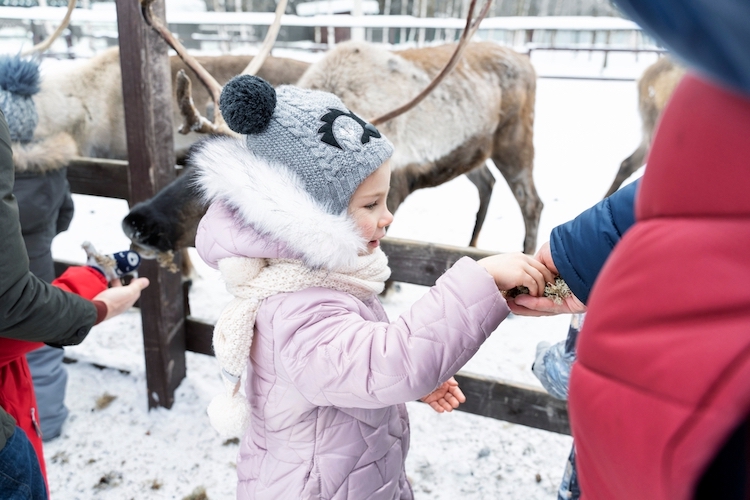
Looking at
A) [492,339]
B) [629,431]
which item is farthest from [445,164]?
[629,431]

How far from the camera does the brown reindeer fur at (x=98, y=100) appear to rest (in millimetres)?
3609

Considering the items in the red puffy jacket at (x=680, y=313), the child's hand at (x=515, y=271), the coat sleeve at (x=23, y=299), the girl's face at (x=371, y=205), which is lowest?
the coat sleeve at (x=23, y=299)

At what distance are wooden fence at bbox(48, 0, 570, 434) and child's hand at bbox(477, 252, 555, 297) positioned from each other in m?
1.04

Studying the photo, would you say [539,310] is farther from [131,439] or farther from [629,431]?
[131,439]

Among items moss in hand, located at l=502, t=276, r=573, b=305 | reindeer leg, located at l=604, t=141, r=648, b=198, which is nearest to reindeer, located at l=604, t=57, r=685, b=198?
reindeer leg, located at l=604, t=141, r=648, b=198

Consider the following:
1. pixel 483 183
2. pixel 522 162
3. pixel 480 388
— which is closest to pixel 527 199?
pixel 522 162

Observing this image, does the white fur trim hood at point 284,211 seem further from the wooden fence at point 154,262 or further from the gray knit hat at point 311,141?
the wooden fence at point 154,262

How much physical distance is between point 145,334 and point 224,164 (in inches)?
63.4

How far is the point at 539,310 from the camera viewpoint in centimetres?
87

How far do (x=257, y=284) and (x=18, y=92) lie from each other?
148 cm

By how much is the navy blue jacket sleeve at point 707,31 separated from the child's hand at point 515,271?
0.51 meters

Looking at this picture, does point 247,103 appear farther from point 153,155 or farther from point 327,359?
point 153,155

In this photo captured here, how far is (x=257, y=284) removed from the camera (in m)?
0.91


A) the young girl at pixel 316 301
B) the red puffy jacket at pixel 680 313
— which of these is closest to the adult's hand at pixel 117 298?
the young girl at pixel 316 301
